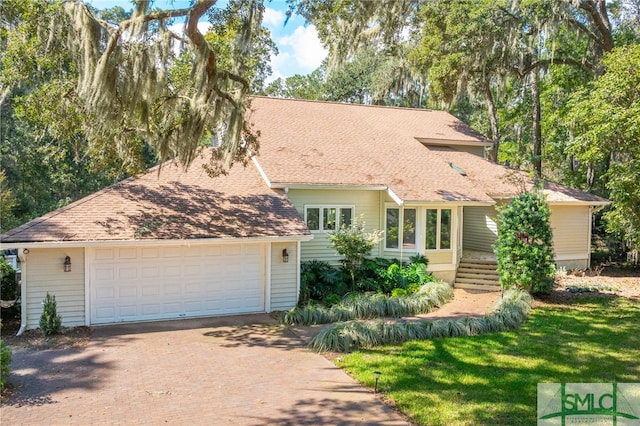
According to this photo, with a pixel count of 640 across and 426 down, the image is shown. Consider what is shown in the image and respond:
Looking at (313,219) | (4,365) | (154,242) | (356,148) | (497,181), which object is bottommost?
(4,365)

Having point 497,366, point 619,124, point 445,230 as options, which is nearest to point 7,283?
point 497,366

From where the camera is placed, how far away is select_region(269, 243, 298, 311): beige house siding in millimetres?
12562

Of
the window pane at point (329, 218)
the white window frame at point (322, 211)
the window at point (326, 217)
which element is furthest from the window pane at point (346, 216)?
the window pane at point (329, 218)

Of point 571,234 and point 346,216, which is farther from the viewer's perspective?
point 571,234

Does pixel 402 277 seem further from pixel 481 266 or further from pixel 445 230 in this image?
pixel 481 266

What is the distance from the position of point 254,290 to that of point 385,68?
19267 millimetres

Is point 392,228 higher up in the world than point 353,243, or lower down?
higher up

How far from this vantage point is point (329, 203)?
15008 mm

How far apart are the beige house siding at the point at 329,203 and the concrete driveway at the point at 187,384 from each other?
4.60m

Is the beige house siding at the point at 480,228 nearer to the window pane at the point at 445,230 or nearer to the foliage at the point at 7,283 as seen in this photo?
the window pane at the point at 445,230

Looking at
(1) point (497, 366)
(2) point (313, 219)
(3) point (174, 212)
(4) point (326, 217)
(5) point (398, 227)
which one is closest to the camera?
(1) point (497, 366)

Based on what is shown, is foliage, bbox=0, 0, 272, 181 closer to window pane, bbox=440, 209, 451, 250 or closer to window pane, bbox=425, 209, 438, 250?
window pane, bbox=425, 209, 438, 250

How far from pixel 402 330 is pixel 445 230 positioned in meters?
6.48

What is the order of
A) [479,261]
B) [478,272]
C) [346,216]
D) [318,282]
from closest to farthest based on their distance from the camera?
1. [318,282]
2. [346,216]
3. [478,272]
4. [479,261]
